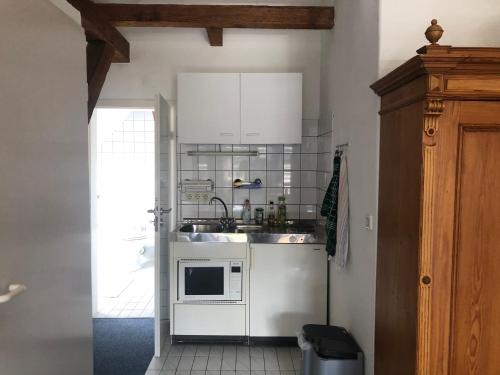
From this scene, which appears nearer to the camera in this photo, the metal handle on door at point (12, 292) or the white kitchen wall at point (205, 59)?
the metal handle on door at point (12, 292)

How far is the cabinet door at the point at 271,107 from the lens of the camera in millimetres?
3193

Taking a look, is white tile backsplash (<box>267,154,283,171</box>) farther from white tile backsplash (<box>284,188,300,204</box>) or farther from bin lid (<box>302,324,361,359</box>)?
bin lid (<box>302,324,361,359</box>)

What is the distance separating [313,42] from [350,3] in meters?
1.03

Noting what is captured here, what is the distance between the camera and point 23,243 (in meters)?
1.16

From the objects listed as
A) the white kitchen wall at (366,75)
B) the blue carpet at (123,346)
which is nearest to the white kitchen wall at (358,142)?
the white kitchen wall at (366,75)

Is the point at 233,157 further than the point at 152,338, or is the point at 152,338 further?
the point at 233,157

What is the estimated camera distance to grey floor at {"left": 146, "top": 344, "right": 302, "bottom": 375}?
274cm

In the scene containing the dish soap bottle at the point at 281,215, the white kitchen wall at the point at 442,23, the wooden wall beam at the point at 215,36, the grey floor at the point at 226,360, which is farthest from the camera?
the dish soap bottle at the point at 281,215

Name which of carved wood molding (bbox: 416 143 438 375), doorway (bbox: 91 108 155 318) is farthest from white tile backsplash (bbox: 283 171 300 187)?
Result: doorway (bbox: 91 108 155 318)

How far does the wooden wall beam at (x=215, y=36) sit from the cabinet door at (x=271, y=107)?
1.21ft

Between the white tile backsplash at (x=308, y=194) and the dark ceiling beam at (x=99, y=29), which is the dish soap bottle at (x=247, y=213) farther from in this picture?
the dark ceiling beam at (x=99, y=29)

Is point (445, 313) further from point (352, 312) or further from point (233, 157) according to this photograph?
point (233, 157)

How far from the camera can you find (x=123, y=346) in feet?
10.1

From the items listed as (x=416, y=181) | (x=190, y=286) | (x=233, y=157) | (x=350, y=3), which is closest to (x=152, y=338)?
(x=190, y=286)
